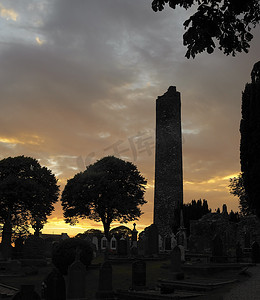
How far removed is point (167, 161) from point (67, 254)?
28.8 meters

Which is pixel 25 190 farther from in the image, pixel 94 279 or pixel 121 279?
pixel 121 279

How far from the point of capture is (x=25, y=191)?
117 ft

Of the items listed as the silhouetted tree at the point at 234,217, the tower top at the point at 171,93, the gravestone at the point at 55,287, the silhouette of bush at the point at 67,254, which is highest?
the tower top at the point at 171,93

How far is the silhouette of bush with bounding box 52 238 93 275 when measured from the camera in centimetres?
1859

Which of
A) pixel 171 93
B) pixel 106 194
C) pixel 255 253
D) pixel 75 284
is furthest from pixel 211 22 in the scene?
pixel 171 93

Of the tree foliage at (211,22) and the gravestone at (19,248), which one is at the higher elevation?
the tree foliage at (211,22)

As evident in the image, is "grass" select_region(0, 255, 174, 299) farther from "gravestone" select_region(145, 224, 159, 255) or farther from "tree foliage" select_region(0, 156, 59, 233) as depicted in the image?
"tree foliage" select_region(0, 156, 59, 233)

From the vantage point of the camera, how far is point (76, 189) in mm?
44656

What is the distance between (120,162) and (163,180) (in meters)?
5.87

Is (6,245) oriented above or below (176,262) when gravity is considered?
above

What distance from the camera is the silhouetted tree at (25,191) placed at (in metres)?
35.6

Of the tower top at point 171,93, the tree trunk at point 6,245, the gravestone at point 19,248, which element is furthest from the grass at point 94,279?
the tower top at point 171,93

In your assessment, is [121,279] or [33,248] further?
[33,248]

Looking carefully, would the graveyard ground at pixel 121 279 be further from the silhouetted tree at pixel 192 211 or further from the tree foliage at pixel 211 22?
the silhouetted tree at pixel 192 211
